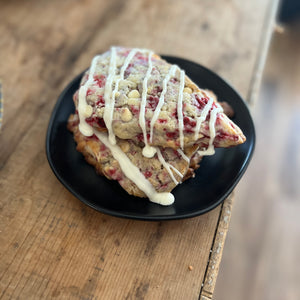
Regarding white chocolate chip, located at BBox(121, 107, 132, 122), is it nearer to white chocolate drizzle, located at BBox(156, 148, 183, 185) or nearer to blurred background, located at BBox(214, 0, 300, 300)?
white chocolate drizzle, located at BBox(156, 148, 183, 185)

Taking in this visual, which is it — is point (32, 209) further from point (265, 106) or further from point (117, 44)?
point (265, 106)

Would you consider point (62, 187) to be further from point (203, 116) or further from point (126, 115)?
point (203, 116)

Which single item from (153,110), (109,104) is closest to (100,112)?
(109,104)

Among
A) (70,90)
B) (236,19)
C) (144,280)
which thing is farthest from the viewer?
(236,19)

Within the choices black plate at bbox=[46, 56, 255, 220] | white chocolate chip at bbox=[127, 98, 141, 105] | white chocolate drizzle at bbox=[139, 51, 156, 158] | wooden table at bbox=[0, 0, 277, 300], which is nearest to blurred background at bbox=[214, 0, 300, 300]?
wooden table at bbox=[0, 0, 277, 300]

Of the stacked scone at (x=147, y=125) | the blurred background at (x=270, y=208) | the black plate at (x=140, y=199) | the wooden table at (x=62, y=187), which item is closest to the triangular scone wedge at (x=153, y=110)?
the stacked scone at (x=147, y=125)

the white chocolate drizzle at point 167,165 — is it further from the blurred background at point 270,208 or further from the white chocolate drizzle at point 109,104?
the blurred background at point 270,208

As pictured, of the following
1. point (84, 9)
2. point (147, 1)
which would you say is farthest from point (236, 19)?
point (84, 9)
